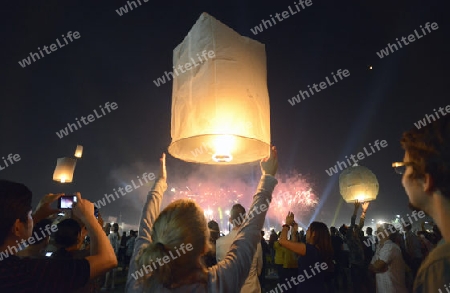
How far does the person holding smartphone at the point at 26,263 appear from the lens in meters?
1.67

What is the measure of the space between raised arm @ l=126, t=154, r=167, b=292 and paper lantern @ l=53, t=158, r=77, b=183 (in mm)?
7739

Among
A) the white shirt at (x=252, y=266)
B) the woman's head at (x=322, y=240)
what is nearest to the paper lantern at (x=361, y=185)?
the woman's head at (x=322, y=240)

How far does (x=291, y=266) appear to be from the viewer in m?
7.33

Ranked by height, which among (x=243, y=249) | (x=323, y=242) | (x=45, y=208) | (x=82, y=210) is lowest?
(x=323, y=242)

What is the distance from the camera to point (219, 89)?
2129 millimetres

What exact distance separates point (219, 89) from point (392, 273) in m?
4.53

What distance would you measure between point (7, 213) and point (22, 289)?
0.47 metres

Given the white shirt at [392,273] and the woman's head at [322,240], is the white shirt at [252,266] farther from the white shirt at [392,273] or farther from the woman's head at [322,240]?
the white shirt at [392,273]

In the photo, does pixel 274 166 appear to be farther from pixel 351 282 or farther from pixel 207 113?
pixel 351 282

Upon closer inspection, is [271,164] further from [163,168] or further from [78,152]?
[78,152]

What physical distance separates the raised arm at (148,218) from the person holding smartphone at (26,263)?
242 mm

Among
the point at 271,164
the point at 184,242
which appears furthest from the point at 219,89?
the point at 184,242

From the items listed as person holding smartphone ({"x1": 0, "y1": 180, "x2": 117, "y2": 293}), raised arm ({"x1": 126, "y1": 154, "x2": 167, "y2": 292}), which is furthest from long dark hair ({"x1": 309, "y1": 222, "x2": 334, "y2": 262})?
person holding smartphone ({"x1": 0, "y1": 180, "x2": 117, "y2": 293})

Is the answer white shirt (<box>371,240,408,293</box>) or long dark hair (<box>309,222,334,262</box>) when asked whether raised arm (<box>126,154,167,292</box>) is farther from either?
white shirt (<box>371,240,408,293</box>)
